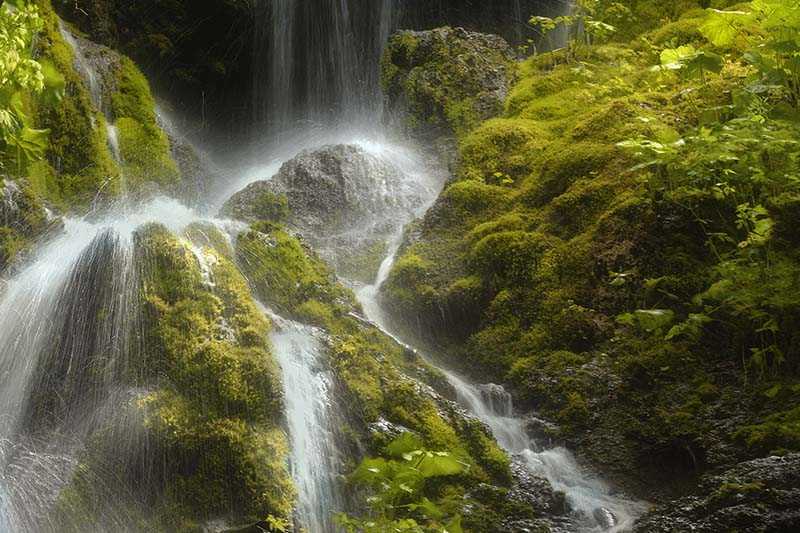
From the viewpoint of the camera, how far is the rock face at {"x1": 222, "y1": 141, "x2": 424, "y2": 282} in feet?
31.8

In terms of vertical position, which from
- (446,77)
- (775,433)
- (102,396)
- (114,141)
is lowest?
(775,433)

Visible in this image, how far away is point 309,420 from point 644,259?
335 centimetres

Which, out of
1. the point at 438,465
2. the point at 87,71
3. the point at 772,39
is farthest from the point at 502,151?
the point at 438,465

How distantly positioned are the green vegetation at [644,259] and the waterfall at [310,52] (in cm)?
535

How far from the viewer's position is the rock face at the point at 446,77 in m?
11.6

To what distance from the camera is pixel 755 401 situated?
18.8 ft

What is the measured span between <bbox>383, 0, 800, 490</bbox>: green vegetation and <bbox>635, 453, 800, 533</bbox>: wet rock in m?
0.64

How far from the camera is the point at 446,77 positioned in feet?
39.4

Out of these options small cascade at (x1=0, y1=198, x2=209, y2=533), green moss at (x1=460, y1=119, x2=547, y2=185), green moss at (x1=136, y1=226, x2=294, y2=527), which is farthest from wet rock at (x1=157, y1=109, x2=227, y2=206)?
green moss at (x1=136, y1=226, x2=294, y2=527)

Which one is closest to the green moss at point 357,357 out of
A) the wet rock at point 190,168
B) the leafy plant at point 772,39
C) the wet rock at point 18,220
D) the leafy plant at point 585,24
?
the wet rock at point 18,220

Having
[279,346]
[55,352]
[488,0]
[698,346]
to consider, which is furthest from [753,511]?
[488,0]

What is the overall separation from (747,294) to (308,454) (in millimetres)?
3344

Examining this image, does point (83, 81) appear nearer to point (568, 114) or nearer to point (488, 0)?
point (568, 114)

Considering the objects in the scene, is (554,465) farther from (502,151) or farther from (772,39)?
(502,151)
